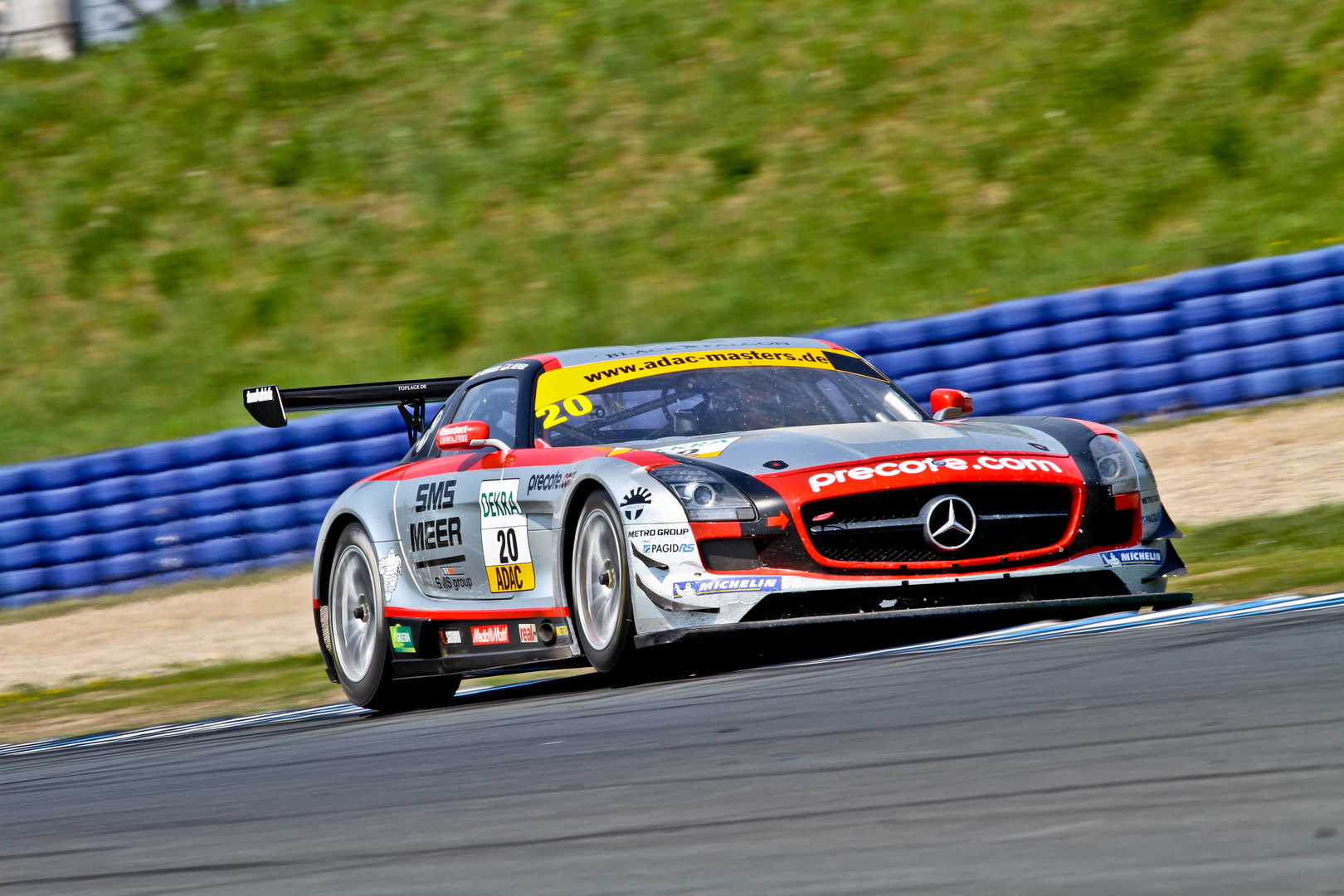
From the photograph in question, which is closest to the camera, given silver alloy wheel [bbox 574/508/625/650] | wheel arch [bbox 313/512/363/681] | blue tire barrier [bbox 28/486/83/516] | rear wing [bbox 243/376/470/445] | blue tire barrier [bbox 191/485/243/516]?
silver alloy wheel [bbox 574/508/625/650]

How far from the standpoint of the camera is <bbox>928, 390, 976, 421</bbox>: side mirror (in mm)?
7125

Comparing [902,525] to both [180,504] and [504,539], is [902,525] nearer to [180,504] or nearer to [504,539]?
[504,539]

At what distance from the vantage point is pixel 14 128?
23094 mm

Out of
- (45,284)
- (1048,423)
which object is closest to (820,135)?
(45,284)

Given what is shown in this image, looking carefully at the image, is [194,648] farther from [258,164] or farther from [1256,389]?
[258,164]

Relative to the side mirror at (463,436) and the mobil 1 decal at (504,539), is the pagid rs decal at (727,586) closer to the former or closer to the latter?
the mobil 1 decal at (504,539)

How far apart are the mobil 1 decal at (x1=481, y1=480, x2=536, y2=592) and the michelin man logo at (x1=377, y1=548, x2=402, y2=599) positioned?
67 cm

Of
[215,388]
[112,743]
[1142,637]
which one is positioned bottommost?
[215,388]

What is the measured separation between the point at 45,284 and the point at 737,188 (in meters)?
7.95

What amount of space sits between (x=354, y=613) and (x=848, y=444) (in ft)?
8.38

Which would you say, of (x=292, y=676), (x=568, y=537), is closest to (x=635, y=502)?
(x=568, y=537)

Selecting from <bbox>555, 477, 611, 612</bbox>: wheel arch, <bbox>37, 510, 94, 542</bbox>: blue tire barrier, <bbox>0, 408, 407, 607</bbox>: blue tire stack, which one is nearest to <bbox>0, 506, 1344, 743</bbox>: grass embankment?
<bbox>555, 477, 611, 612</bbox>: wheel arch

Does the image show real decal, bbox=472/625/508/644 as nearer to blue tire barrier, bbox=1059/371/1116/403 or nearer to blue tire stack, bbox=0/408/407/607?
blue tire stack, bbox=0/408/407/607

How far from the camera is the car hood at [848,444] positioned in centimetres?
617
